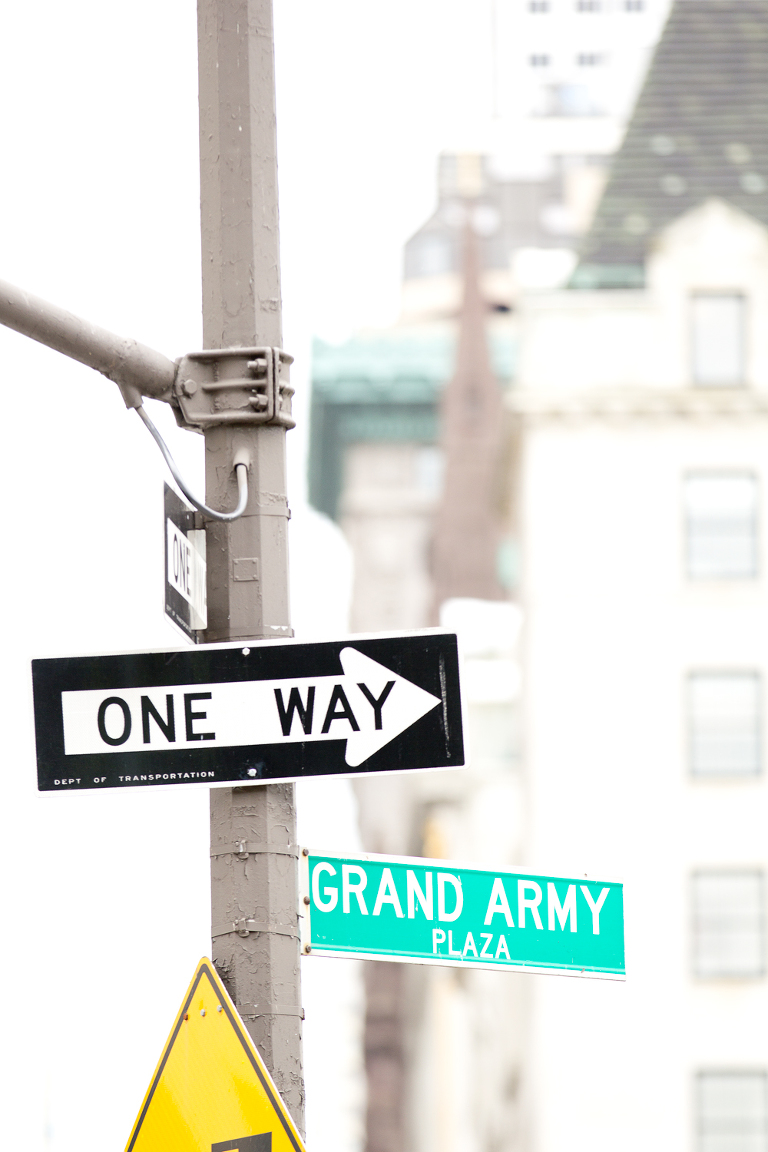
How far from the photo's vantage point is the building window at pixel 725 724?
38375 mm

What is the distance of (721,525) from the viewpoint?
4025cm

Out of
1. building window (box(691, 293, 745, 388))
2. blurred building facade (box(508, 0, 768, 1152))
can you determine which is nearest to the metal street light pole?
blurred building facade (box(508, 0, 768, 1152))

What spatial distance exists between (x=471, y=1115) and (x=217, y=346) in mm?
45938

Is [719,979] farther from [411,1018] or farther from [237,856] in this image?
[237,856]

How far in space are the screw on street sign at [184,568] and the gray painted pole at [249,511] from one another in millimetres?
38

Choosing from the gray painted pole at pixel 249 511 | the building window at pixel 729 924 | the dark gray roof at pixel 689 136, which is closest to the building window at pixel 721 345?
the dark gray roof at pixel 689 136

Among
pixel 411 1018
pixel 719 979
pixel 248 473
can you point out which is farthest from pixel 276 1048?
pixel 411 1018

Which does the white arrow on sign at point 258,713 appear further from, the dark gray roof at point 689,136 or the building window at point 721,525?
the dark gray roof at point 689,136

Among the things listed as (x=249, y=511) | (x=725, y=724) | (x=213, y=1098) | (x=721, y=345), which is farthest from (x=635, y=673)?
(x=213, y=1098)

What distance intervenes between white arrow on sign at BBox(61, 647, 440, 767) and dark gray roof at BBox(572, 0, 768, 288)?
40.3 meters

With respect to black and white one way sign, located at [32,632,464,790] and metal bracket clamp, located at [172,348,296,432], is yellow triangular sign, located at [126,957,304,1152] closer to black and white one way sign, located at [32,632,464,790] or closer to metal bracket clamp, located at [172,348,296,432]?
black and white one way sign, located at [32,632,464,790]

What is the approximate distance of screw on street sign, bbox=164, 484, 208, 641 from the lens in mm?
4820

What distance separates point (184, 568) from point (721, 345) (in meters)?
38.0

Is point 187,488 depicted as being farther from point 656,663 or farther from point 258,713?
point 656,663
